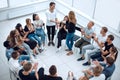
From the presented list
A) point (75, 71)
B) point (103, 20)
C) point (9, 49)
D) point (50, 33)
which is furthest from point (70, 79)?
point (103, 20)

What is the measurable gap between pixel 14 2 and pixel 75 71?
349 centimetres

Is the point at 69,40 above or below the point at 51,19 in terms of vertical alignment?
below

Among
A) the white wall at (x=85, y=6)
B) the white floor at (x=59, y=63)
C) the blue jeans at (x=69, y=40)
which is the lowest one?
the white floor at (x=59, y=63)

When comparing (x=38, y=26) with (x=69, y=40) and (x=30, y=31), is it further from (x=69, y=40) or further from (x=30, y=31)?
(x=69, y=40)

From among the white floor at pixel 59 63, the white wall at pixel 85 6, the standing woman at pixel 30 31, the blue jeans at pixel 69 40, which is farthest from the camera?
the white wall at pixel 85 6

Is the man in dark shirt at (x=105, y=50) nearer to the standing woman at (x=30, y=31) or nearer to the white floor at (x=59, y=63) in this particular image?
the white floor at (x=59, y=63)

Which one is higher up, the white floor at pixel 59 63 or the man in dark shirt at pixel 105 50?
the man in dark shirt at pixel 105 50

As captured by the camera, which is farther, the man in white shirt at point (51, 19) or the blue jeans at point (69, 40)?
the man in white shirt at point (51, 19)

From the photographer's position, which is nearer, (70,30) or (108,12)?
(70,30)

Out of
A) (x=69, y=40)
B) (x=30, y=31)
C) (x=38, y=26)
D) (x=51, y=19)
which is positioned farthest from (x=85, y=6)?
(x=30, y=31)

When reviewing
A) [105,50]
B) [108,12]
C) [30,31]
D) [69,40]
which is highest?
[108,12]

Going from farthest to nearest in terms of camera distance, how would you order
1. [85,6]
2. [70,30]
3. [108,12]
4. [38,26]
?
[85,6], [108,12], [38,26], [70,30]

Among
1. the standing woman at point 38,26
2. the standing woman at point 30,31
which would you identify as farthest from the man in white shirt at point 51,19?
the standing woman at point 30,31

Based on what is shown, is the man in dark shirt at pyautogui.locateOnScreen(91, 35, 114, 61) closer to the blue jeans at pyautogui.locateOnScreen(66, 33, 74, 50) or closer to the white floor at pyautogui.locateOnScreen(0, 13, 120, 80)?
the white floor at pyautogui.locateOnScreen(0, 13, 120, 80)
